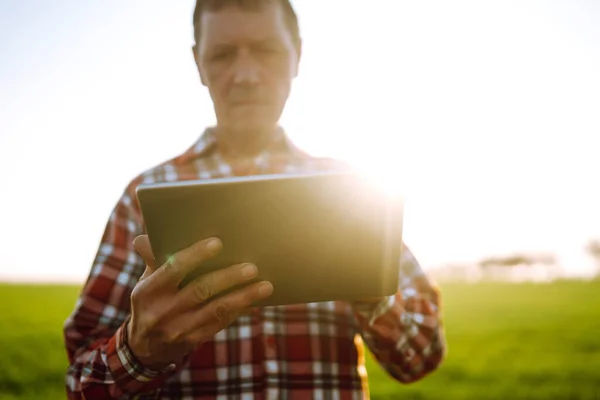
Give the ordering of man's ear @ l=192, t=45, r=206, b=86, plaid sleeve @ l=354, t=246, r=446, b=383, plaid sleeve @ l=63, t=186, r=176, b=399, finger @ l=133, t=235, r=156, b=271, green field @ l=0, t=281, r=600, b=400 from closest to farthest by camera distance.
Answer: finger @ l=133, t=235, r=156, b=271, plaid sleeve @ l=63, t=186, r=176, b=399, plaid sleeve @ l=354, t=246, r=446, b=383, man's ear @ l=192, t=45, r=206, b=86, green field @ l=0, t=281, r=600, b=400

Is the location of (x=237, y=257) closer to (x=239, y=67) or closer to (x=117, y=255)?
(x=117, y=255)

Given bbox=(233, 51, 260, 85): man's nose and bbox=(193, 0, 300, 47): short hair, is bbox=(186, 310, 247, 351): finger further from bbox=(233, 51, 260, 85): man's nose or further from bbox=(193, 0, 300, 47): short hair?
bbox=(193, 0, 300, 47): short hair

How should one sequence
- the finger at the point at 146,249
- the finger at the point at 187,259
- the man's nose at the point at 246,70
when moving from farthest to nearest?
the man's nose at the point at 246,70 < the finger at the point at 146,249 < the finger at the point at 187,259

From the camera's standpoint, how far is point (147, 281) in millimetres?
1480

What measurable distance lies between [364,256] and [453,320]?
17.1 metres

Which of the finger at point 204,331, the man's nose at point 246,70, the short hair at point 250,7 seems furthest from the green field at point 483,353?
the finger at point 204,331

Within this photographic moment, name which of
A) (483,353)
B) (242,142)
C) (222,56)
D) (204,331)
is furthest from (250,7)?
(483,353)

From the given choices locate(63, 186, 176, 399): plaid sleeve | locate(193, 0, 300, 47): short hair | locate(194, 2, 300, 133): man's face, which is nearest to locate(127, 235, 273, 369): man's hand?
locate(63, 186, 176, 399): plaid sleeve

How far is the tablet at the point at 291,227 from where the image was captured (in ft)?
4.89

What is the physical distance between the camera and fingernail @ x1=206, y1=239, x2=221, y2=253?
1.45 metres

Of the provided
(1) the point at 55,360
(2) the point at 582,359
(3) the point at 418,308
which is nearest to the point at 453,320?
(2) the point at 582,359

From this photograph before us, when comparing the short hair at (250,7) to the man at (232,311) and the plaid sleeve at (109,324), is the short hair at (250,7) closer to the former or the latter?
the man at (232,311)

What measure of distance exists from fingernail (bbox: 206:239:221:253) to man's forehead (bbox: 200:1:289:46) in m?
1.09

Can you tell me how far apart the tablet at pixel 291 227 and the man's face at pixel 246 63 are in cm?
88
